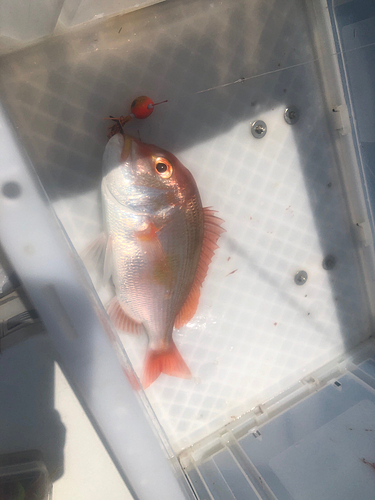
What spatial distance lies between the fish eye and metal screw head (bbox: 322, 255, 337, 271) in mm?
876

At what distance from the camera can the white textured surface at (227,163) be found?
0.89 m

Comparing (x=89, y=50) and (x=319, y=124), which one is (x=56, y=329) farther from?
(x=319, y=124)

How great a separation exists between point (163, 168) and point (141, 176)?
0.07 metres

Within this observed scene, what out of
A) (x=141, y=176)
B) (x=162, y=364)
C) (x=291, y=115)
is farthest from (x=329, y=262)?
(x=141, y=176)

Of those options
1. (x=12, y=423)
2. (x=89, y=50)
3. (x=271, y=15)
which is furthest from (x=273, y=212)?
(x=12, y=423)

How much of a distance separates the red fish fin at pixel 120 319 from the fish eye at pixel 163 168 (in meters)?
0.43

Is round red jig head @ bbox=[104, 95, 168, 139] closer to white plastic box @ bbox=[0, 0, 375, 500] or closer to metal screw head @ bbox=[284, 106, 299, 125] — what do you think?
white plastic box @ bbox=[0, 0, 375, 500]

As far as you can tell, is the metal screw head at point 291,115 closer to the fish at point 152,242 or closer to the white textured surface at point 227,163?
the white textured surface at point 227,163

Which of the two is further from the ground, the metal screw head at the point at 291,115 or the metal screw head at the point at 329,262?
the metal screw head at the point at 291,115

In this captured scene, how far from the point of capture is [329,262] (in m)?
1.35

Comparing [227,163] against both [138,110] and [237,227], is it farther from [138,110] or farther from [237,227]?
[138,110]

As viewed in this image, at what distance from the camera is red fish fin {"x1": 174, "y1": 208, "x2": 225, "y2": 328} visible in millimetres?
958

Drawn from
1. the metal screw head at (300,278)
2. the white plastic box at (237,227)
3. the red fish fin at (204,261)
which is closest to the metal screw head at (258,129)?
the white plastic box at (237,227)

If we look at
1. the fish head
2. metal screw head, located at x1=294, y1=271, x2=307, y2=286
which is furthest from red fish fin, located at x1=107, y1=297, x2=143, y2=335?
metal screw head, located at x1=294, y1=271, x2=307, y2=286
